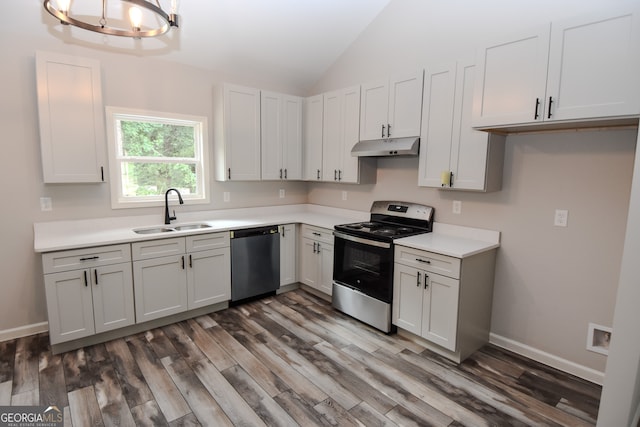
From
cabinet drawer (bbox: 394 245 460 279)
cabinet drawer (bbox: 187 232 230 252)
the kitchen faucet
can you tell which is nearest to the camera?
cabinet drawer (bbox: 394 245 460 279)

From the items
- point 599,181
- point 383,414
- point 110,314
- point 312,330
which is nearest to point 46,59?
point 110,314

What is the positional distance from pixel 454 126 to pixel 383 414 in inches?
86.8

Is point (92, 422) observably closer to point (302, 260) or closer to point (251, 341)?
point (251, 341)

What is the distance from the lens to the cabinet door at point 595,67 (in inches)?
73.5

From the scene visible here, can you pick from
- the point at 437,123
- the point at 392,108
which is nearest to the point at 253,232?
the point at 392,108

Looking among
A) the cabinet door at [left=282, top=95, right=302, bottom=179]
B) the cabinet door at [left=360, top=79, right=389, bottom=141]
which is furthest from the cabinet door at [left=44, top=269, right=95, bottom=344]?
the cabinet door at [left=360, top=79, right=389, bottom=141]

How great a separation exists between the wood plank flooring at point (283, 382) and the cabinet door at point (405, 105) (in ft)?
6.19

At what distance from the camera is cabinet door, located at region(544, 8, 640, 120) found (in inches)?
73.5

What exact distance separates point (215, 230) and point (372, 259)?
1561mm

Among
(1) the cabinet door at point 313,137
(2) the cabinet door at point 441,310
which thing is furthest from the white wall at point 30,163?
(2) the cabinet door at point 441,310

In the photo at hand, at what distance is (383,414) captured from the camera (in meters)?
2.12

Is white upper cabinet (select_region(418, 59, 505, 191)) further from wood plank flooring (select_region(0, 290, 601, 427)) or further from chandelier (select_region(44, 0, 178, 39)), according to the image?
chandelier (select_region(44, 0, 178, 39))

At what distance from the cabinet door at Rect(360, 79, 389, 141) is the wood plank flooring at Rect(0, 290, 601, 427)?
193cm

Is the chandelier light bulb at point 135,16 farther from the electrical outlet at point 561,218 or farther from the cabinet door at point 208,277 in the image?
the electrical outlet at point 561,218
